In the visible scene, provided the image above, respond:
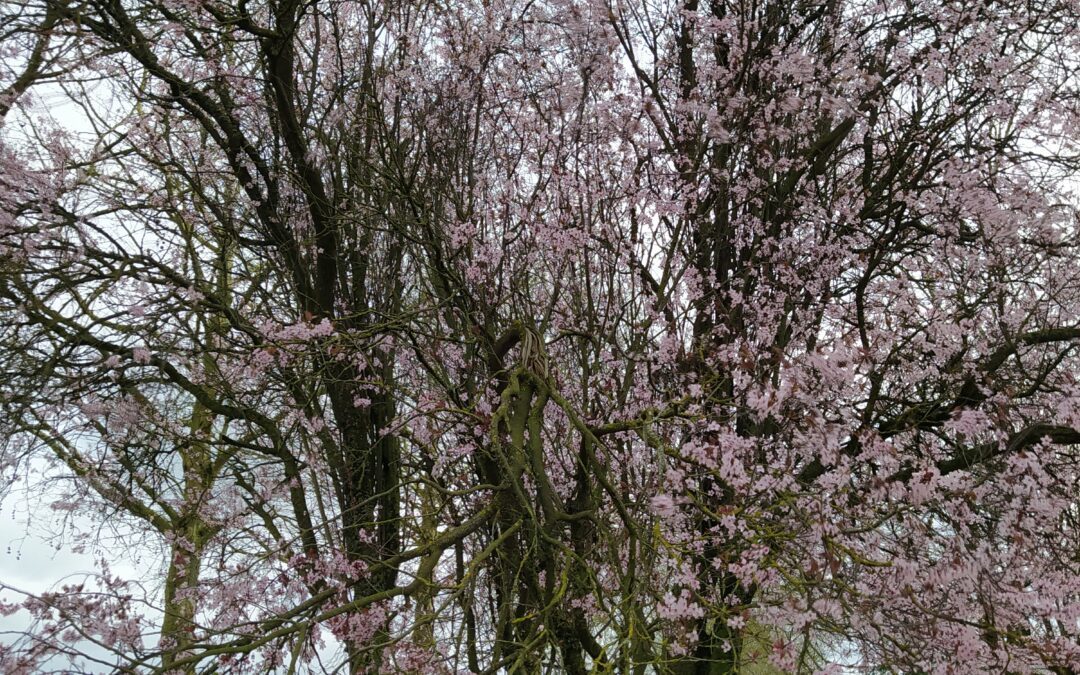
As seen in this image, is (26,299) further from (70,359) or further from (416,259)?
(416,259)

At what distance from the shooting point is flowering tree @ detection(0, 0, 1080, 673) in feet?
22.0

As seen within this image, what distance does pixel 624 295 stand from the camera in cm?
866

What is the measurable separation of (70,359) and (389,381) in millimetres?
2828

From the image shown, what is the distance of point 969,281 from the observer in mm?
7547

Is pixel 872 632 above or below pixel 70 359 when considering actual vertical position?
below

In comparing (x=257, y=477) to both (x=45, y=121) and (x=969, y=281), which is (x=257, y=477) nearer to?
(x=45, y=121)

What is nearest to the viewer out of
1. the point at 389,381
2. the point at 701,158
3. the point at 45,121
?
the point at 701,158

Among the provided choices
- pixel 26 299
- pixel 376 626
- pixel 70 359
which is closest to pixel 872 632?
pixel 376 626

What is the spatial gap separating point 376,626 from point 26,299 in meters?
3.97

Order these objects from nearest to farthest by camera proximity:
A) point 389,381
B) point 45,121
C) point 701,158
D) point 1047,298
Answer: point 1047,298 → point 701,158 → point 389,381 → point 45,121

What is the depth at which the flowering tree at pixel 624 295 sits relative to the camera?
6719 millimetres

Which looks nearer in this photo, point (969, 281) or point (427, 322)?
point (969, 281)

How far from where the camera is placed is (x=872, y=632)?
6.86m

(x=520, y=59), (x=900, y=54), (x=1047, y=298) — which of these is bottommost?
(x=1047, y=298)
